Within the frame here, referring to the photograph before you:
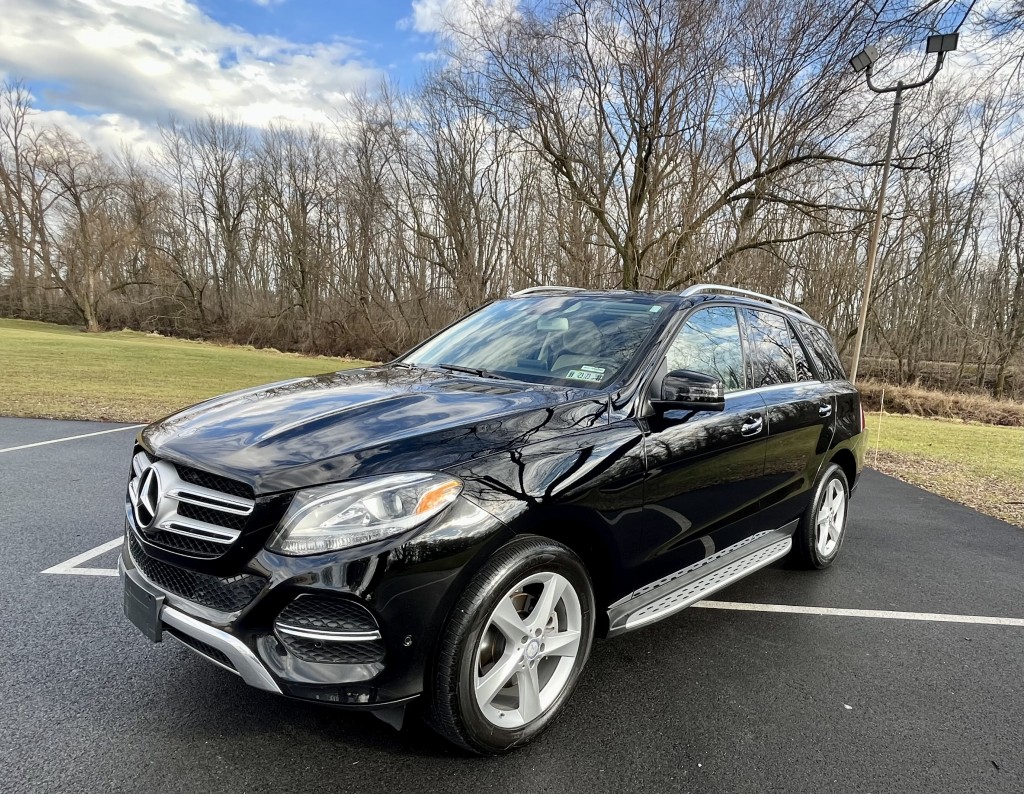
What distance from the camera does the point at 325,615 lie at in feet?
6.50

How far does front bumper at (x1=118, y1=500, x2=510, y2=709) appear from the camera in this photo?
6.42 feet

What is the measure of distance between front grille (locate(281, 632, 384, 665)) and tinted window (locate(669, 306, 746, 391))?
6.37 feet

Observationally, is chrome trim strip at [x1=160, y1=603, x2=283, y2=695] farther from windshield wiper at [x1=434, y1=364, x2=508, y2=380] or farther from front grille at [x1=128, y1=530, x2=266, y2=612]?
windshield wiper at [x1=434, y1=364, x2=508, y2=380]

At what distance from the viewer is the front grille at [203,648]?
2.04m

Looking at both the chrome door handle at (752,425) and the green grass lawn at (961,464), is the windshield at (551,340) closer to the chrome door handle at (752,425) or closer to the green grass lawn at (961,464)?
the chrome door handle at (752,425)

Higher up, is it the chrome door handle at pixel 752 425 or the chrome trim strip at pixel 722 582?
the chrome door handle at pixel 752 425

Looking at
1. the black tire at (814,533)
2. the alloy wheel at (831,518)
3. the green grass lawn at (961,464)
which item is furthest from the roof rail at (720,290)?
the green grass lawn at (961,464)

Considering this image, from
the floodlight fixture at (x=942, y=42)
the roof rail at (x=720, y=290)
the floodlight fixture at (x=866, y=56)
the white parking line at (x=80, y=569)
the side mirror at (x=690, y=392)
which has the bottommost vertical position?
the white parking line at (x=80, y=569)

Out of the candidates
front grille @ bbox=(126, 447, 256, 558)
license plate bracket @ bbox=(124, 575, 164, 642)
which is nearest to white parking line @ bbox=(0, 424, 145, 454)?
license plate bracket @ bbox=(124, 575, 164, 642)

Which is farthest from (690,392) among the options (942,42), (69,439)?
(69,439)

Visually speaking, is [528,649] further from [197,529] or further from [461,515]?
[197,529]

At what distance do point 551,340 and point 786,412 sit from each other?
1611 millimetres

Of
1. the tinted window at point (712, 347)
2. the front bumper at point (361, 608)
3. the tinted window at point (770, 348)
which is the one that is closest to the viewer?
the front bumper at point (361, 608)

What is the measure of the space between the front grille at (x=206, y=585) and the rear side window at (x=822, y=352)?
13.5 feet
